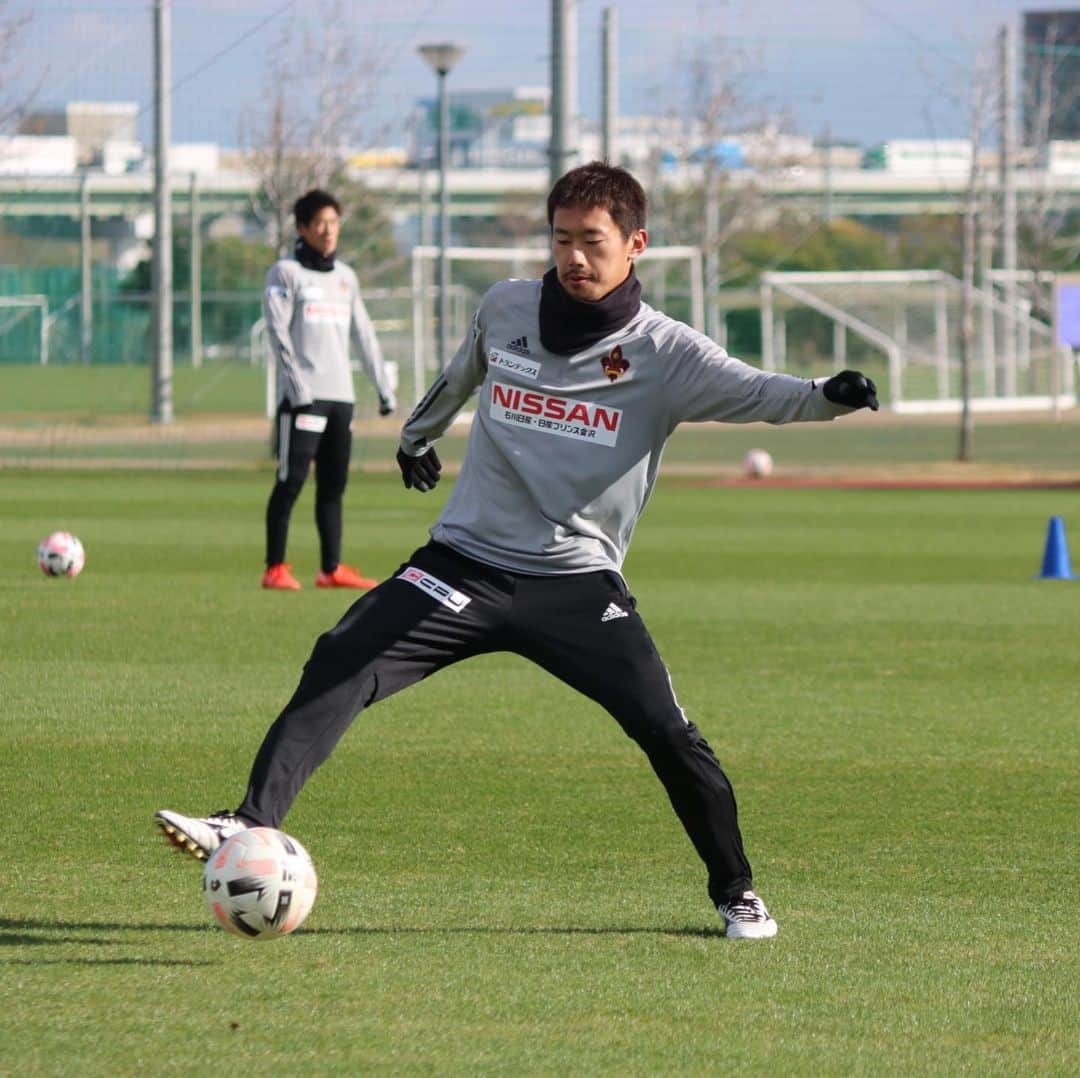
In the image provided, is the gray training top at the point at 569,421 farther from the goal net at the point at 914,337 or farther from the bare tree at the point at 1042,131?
the bare tree at the point at 1042,131

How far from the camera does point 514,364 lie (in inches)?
228

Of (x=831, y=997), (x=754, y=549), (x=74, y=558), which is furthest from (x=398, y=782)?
(x=754, y=549)

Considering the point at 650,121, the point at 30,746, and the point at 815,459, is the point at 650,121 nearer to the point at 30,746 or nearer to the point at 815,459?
the point at 815,459

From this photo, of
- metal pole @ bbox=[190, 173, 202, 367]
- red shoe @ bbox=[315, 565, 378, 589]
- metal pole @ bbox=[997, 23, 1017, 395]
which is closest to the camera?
red shoe @ bbox=[315, 565, 378, 589]

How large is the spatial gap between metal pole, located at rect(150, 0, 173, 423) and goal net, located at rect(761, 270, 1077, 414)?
58.0 ft

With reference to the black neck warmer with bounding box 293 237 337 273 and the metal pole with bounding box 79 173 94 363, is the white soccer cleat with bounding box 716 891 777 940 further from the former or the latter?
the metal pole with bounding box 79 173 94 363

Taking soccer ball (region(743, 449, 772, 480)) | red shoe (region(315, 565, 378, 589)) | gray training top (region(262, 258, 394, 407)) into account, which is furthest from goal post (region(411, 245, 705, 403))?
red shoe (region(315, 565, 378, 589))

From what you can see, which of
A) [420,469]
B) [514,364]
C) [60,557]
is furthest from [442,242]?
[514,364]

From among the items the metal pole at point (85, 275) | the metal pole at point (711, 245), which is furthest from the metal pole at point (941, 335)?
the metal pole at point (85, 275)

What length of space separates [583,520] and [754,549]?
501 inches

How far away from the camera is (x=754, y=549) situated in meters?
18.4

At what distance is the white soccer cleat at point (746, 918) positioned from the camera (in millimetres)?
5719

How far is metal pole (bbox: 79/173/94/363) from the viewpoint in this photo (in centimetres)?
3425

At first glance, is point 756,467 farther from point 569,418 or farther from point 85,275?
point 569,418
